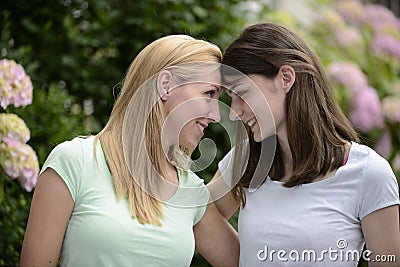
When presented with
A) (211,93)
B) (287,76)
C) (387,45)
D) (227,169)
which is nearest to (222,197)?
(227,169)

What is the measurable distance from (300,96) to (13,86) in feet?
3.63

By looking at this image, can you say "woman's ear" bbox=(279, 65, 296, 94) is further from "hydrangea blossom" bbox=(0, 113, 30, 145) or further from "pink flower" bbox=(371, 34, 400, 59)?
"pink flower" bbox=(371, 34, 400, 59)

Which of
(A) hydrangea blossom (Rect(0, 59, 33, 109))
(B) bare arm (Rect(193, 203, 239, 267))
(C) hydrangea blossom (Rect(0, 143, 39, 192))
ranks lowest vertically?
(B) bare arm (Rect(193, 203, 239, 267))

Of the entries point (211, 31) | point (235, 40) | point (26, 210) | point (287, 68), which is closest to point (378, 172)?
point (287, 68)

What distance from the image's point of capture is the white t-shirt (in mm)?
2211

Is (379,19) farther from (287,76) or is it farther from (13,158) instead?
(13,158)

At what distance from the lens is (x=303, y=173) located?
229 centimetres

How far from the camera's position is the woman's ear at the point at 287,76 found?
7.41 ft

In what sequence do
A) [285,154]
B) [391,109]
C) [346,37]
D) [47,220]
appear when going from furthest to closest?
1. [346,37]
2. [391,109]
3. [285,154]
4. [47,220]

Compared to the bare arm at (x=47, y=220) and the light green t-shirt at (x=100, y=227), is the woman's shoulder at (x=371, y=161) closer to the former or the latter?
the light green t-shirt at (x=100, y=227)

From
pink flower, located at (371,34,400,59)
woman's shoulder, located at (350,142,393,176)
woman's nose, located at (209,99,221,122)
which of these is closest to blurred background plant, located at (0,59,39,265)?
woman's nose, located at (209,99,221,122)

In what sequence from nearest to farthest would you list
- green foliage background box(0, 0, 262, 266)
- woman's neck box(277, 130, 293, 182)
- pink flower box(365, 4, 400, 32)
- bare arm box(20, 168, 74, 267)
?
1. bare arm box(20, 168, 74, 267)
2. woman's neck box(277, 130, 293, 182)
3. green foliage background box(0, 0, 262, 266)
4. pink flower box(365, 4, 400, 32)

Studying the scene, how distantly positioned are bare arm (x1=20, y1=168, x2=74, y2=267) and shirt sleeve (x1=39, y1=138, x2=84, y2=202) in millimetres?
14

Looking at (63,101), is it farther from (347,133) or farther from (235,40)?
(347,133)
